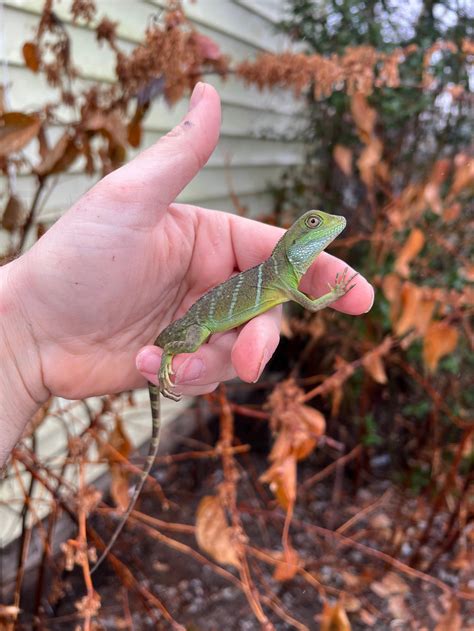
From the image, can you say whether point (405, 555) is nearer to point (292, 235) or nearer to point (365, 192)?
point (365, 192)

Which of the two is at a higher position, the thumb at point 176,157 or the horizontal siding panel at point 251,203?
the thumb at point 176,157

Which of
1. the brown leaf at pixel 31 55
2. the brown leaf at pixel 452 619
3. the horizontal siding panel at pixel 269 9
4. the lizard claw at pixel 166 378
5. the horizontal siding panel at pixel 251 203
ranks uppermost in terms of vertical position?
the horizontal siding panel at pixel 269 9

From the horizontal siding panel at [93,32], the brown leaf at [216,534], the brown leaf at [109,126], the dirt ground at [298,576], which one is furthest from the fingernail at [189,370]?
the horizontal siding panel at [93,32]

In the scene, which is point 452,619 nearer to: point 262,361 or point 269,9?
point 262,361

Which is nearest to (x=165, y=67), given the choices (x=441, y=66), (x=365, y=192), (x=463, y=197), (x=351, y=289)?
(x=351, y=289)

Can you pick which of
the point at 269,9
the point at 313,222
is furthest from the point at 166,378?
the point at 269,9

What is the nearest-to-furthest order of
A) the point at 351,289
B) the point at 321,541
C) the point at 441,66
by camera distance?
the point at 351,289 < the point at 441,66 < the point at 321,541

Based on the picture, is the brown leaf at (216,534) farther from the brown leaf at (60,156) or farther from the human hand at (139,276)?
the brown leaf at (60,156)
